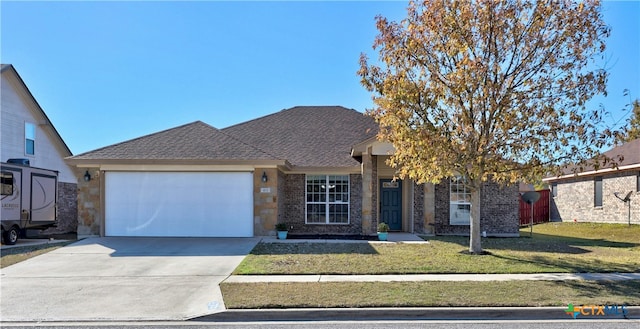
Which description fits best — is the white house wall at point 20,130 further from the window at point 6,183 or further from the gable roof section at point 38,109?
the window at point 6,183

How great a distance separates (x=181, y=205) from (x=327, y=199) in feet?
17.7

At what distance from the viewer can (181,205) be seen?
1560cm

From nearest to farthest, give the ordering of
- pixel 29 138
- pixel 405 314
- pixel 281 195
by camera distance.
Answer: pixel 405 314 → pixel 281 195 → pixel 29 138

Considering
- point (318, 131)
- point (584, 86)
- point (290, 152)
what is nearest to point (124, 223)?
point (290, 152)

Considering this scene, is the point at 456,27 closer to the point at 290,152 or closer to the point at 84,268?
the point at 290,152

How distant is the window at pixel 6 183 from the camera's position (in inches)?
592

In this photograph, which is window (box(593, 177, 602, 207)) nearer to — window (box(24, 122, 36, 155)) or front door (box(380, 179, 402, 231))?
front door (box(380, 179, 402, 231))

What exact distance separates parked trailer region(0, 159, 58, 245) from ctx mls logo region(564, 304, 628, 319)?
16512mm

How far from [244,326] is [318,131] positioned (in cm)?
1432

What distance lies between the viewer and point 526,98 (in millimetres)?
10852

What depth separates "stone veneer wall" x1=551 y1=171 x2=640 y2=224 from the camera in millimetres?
21641

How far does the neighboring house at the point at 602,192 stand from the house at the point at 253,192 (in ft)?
27.5

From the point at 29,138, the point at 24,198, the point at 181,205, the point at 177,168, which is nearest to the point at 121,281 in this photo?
the point at 181,205

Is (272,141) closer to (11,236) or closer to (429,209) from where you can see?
(429,209)
